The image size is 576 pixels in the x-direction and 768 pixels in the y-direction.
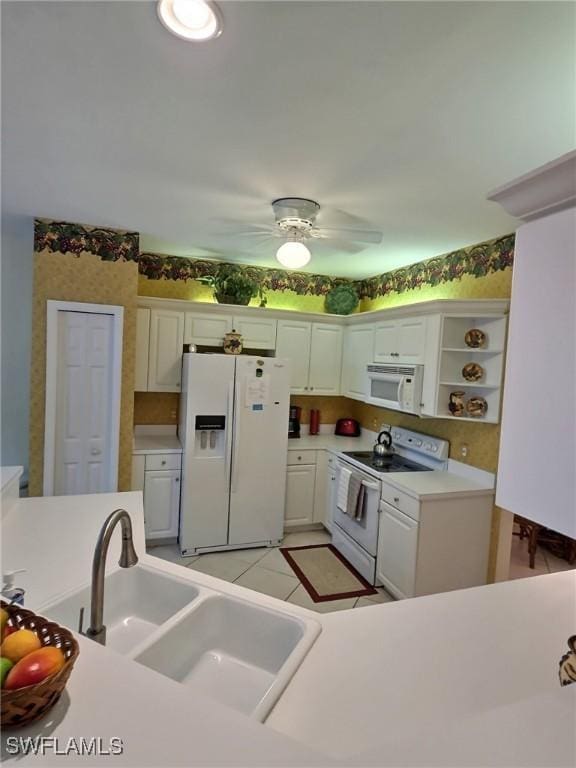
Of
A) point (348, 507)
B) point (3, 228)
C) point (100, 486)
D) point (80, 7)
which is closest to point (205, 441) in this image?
point (100, 486)

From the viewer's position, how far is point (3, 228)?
3240mm

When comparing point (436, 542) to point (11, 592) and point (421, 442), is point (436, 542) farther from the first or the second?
point (11, 592)

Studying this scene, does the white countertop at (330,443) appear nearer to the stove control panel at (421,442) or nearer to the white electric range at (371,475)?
the white electric range at (371,475)

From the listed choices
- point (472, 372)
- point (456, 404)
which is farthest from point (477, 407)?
point (472, 372)

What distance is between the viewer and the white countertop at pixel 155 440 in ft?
11.6

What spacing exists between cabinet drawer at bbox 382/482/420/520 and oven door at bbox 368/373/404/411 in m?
0.67

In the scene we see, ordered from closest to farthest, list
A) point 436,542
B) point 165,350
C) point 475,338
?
1. point 436,542
2. point 475,338
3. point 165,350

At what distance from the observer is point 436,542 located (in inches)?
111

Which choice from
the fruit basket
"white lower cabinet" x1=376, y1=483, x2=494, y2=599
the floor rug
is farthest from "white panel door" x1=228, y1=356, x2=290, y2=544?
the fruit basket

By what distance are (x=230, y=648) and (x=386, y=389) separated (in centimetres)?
261

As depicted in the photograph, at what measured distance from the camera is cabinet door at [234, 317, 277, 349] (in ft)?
13.2

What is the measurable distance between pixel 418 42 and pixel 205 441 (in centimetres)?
297

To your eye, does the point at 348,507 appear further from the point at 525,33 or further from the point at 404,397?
the point at 525,33

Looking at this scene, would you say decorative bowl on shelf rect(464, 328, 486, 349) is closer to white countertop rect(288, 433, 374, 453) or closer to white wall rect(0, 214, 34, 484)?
white countertop rect(288, 433, 374, 453)
